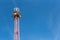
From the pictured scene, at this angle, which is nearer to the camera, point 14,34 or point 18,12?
point 14,34

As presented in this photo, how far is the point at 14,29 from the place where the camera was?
232 ft

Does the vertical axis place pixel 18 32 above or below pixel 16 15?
below

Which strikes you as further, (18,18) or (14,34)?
(18,18)

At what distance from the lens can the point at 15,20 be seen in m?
73.1

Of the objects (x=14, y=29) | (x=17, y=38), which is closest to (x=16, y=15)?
(x=14, y=29)

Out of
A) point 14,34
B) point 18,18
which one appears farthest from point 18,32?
point 18,18

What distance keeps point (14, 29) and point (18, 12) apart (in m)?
7.08

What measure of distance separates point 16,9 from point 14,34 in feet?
34.6

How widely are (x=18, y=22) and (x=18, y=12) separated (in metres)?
3.85

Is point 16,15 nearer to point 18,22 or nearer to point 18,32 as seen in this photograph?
point 18,22

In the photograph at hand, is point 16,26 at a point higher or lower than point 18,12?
lower

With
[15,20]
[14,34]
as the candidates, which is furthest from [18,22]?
[14,34]

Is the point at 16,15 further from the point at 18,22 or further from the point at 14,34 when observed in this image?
the point at 14,34

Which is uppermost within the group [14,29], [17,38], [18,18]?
[18,18]
